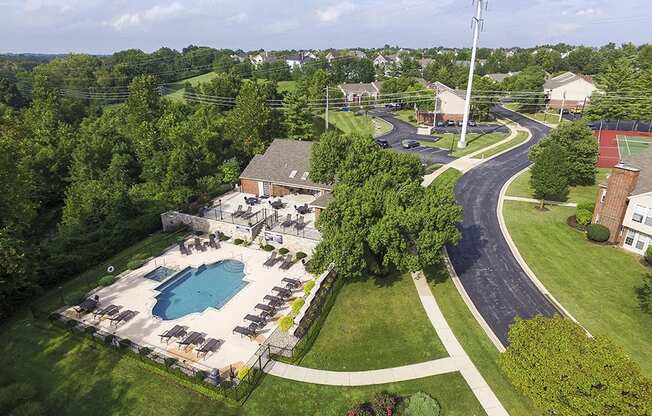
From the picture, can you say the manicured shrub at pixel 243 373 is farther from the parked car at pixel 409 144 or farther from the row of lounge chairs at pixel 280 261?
the parked car at pixel 409 144

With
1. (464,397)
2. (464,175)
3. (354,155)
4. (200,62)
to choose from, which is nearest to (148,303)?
(354,155)

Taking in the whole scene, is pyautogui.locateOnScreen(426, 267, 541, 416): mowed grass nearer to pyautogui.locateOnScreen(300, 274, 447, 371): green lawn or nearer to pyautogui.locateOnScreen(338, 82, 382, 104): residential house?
pyautogui.locateOnScreen(300, 274, 447, 371): green lawn

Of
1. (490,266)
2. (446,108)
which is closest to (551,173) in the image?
(490,266)

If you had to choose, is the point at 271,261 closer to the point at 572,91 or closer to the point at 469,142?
the point at 469,142

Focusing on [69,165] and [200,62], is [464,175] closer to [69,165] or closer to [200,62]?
[69,165]

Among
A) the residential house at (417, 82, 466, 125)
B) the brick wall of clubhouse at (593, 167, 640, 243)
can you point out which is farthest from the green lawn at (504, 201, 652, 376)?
the residential house at (417, 82, 466, 125)

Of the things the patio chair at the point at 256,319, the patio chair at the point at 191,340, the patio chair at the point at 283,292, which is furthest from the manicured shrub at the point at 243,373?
the patio chair at the point at 283,292
